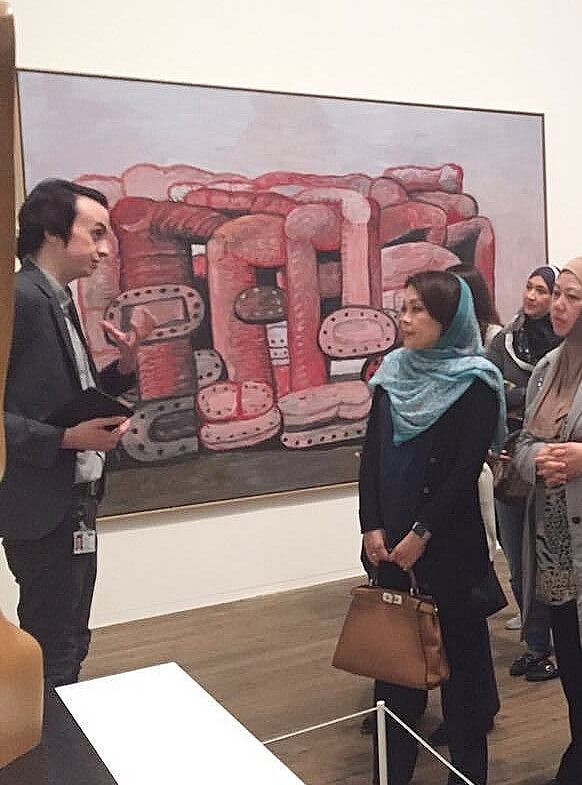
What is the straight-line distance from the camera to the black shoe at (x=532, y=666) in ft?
9.59

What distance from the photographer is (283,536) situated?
160 inches

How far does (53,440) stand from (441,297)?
3.24 ft

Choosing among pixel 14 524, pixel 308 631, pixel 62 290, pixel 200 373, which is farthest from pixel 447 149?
pixel 14 524

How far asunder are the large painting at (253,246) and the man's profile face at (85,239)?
5.24ft

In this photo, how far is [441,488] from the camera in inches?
82.7

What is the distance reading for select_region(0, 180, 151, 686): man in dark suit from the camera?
1.82m

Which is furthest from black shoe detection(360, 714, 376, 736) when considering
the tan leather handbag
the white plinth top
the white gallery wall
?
the white gallery wall

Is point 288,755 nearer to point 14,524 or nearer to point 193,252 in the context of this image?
point 14,524

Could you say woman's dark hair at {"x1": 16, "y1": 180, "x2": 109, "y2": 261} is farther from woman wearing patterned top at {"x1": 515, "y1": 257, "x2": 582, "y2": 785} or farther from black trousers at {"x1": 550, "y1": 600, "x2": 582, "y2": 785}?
black trousers at {"x1": 550, "y1": 600, "x2": 582, "y2": 785}

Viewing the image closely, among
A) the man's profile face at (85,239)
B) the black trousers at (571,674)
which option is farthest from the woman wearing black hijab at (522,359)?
the man's profile face at (85,239)

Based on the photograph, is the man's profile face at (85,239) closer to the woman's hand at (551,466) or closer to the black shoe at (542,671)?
the woman's hand at (551,466)

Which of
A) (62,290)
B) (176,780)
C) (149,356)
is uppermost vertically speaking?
(62,290)

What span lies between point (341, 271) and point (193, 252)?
0.73m

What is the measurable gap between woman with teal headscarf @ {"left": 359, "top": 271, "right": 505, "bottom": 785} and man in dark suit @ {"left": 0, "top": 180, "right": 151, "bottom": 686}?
691 mm
